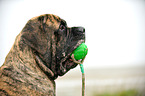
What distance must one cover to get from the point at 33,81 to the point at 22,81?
0.05m

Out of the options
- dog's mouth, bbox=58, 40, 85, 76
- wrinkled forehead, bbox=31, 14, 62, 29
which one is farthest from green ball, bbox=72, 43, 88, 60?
wrinkled forehead, bbox=31, 14, 62, 29

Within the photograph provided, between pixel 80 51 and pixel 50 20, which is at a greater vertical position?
pixel 50 20

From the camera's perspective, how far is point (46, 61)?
0.85 metres

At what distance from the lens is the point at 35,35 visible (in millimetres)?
822

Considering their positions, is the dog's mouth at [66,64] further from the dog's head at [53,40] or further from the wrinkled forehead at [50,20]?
the wrinkled forehead at [50,20]

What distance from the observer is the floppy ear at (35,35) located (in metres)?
0.81

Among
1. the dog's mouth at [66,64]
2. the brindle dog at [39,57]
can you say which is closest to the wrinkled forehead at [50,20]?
the brindle dog at [39,57]

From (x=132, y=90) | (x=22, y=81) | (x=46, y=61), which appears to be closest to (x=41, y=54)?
(x=46, y=61)

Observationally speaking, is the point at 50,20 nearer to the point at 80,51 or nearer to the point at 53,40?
the point at 53,40

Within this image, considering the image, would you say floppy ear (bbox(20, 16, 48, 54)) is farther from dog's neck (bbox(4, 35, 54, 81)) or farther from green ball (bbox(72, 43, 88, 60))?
green ball (bbox(72, 43, 88, 60))

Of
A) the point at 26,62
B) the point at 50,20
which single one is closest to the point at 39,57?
the point at 26,62

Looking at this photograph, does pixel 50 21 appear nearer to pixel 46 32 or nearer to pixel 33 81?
pixel 46 32

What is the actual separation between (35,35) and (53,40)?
90 mm

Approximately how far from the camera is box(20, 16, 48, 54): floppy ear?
81cm
